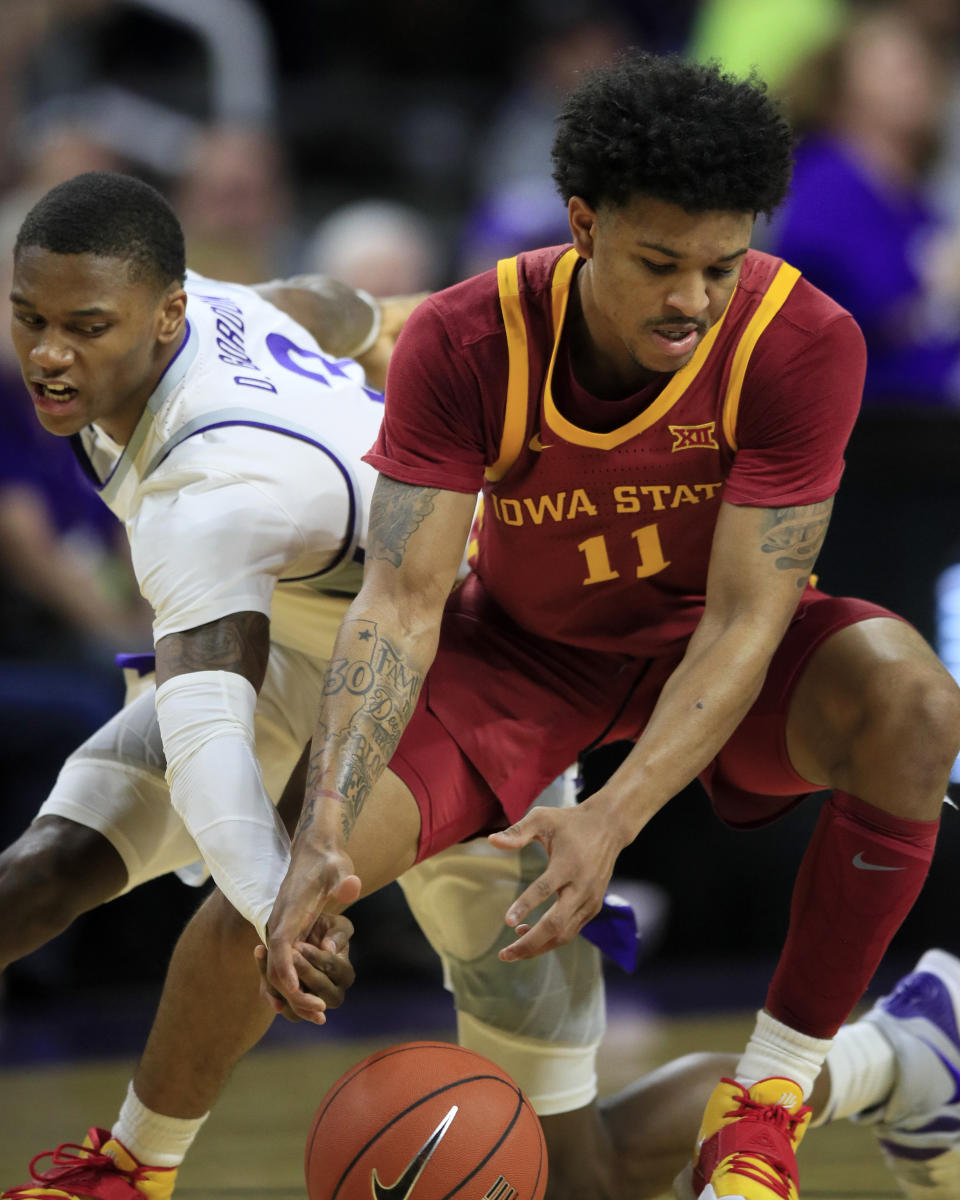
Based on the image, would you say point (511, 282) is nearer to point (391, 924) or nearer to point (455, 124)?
point (391, 924)

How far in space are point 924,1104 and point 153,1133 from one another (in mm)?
1600

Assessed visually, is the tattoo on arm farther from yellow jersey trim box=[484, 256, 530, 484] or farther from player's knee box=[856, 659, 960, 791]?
player's knee box=[856, 659, 960, 791]

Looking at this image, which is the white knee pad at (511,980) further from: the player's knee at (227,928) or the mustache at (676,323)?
the mustache at (676,323)

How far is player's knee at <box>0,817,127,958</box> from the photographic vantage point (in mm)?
3277

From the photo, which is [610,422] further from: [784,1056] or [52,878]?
[52,878]

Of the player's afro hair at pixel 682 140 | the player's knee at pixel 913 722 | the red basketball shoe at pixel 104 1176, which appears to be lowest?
the red basketball shoe at pixel 104 1176

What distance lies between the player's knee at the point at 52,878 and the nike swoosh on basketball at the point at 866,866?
1.41m

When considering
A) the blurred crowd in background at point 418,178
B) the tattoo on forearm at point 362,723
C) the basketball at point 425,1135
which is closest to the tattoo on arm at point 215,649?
the tattoo on forearm at point 362,723

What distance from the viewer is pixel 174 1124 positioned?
3129 mm

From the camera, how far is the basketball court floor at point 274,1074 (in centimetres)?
385

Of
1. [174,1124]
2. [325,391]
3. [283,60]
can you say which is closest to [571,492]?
[325,391]

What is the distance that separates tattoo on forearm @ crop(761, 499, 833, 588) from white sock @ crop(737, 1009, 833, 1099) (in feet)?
2.60

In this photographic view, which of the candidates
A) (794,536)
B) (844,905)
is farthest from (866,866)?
(794,536)

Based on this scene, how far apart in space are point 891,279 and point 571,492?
3.31 m
